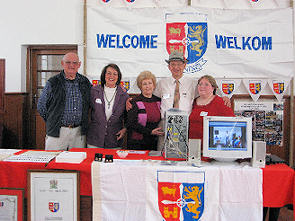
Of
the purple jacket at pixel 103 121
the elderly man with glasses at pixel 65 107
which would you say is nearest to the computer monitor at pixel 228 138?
the purple jacket at pixel 103 121

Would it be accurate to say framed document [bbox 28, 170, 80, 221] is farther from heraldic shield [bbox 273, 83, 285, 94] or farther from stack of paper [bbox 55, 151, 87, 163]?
heraldic shield [bbox 273, 83, 285, 94]

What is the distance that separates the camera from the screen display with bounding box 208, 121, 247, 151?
1953mm

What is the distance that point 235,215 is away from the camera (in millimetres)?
1846

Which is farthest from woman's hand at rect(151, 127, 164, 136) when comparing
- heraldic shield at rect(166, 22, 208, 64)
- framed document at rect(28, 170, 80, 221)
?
heraldic shield at rect(166, 22, 208, 64)

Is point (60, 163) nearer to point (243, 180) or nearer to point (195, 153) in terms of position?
point (195, 153)

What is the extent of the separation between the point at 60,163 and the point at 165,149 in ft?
2.58

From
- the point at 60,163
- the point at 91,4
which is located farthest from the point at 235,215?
the point at 91,4

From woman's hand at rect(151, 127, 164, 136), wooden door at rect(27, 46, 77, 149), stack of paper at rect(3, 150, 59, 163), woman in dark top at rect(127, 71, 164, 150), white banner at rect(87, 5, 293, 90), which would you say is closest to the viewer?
stack of paper at rect(3, 150, 59, 163)

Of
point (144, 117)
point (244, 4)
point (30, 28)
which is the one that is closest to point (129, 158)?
point (144, 117)

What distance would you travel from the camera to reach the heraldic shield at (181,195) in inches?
72.8

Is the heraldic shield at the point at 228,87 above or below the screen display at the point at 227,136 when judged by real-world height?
above

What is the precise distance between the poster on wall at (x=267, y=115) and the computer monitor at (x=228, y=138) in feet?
7.22

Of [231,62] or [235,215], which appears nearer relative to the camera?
[235,215]

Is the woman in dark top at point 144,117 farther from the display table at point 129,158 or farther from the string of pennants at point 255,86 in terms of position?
the string of pennants at point 255,86
